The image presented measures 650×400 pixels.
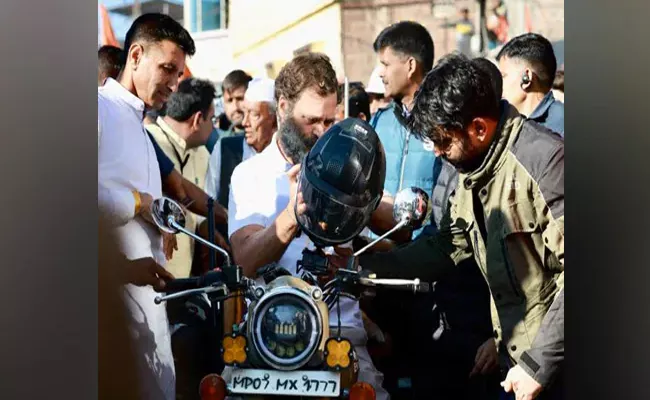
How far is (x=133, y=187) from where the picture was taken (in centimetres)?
602

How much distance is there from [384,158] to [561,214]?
2.98 feet

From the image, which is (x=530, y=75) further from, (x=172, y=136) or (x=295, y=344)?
(x=172, y=136)

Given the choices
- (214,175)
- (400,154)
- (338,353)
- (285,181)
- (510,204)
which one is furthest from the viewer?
(214,175)

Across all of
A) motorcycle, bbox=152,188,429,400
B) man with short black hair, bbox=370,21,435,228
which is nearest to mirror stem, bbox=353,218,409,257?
motorcycle, bbox=152,188,429,400

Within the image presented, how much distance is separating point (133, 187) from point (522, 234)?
2006 mm

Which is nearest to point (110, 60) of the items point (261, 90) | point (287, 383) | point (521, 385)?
point (261, 90)

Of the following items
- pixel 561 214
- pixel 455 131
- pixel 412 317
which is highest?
pixel 455 131

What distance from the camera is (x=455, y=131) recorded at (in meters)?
5.71

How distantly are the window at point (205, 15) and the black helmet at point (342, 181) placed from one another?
2.73 feet

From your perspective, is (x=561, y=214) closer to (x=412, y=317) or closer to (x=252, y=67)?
(x=412, y=317)

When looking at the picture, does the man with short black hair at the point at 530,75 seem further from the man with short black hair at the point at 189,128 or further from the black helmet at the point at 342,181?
the man with short black hair at the point at 189,128
